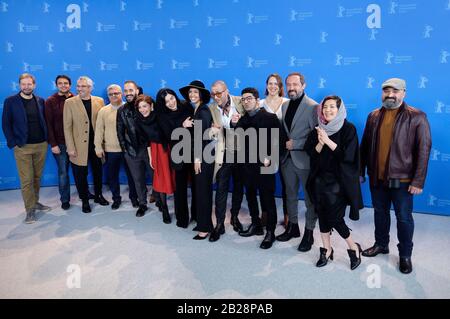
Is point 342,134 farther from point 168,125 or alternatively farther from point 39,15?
point 39,15

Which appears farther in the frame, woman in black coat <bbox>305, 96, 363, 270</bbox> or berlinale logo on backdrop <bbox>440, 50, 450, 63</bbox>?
berlinale logo on backdrop <bbox>440, 50, 450, 63</bbox>

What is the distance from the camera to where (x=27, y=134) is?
12.4ft

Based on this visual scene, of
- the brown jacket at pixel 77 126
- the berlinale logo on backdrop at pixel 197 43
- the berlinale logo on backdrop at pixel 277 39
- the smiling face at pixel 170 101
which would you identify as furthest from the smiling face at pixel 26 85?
the berlinale logo on backdrop at pixel 277 39

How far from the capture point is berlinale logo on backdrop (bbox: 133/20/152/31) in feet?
15.8

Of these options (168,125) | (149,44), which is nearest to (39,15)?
(149,44)

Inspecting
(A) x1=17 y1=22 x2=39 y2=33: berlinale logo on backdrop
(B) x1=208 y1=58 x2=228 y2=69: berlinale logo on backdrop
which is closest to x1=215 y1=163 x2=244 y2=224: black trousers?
(B) x1=208 y1=58 x2=228 y2=69: berlinale logo on backdrop

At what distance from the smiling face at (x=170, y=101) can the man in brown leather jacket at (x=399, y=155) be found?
1.83 metres

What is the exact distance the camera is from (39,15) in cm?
480

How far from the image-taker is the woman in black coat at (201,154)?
3.23 meters

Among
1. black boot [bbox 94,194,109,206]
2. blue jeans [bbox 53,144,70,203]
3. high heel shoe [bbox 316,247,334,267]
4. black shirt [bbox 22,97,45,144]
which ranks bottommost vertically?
high heel shoe [bbox 316,247,334,267]

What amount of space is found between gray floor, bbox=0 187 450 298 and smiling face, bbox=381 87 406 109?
4.45 feet

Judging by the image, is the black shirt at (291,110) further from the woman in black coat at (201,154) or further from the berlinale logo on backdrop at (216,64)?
the berlinale logo on backdrop at (216,64)

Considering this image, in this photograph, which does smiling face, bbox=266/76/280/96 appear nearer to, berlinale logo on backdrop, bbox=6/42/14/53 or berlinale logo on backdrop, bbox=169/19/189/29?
berlinale logo on backdrop, bbox=169/19/189/29

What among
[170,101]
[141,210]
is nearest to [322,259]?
[170,101]
